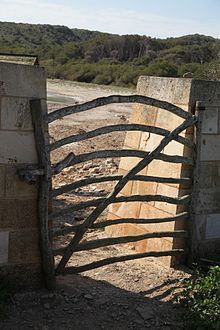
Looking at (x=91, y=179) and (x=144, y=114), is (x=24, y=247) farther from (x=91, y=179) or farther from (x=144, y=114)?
(x=144, y=114)

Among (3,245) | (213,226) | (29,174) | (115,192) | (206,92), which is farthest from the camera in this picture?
(213,226)

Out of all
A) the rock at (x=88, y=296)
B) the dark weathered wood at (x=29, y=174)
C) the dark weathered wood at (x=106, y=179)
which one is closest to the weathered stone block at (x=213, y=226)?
the dark weathered wood at (x=106, y=179)

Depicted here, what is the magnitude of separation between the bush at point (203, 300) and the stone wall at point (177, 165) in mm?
696

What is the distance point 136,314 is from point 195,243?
142 cm

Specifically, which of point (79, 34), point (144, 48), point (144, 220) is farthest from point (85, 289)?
point (79, 34)

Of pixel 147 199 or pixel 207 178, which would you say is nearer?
pixel 147 199

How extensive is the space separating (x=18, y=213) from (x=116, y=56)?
214 ft

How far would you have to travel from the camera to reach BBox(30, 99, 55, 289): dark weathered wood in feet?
15.7

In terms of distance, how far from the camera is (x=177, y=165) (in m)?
5.98

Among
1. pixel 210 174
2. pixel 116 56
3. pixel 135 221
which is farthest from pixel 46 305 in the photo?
pixel 116 56

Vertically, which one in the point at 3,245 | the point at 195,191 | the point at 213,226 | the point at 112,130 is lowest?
the point at 213,226

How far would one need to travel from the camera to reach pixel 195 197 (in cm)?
598

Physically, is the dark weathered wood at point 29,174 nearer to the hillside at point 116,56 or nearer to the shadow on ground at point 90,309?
the shadow on ground at point 90,309

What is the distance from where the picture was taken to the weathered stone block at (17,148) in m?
4.74
